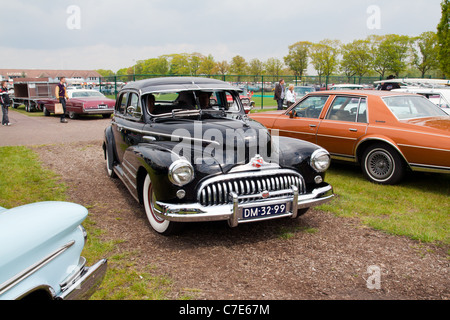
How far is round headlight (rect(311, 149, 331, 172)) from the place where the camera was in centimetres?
439

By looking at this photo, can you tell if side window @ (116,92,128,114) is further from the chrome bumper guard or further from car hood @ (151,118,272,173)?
the chrome bumper guard

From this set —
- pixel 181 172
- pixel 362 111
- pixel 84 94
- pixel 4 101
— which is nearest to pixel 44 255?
pixel 181 172

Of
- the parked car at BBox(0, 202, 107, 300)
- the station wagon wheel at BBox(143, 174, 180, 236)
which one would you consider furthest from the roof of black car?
the parked car at BBox(0, 202, 107, 300)

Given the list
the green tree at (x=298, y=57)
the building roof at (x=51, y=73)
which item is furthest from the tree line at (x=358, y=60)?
the building roof at (x=51, y=73)

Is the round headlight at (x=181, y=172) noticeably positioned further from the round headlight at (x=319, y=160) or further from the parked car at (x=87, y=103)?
the parked car at (x=87, y=103)

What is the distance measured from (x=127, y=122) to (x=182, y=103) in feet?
3.18

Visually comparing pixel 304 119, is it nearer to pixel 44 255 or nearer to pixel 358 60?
pixel 44 255

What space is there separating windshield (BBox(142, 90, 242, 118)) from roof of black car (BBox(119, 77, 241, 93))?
9 cm

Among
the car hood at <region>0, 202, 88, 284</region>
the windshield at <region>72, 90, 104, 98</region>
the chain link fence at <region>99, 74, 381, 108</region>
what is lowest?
the car hood at <region>0, 202, 88, 284</region>

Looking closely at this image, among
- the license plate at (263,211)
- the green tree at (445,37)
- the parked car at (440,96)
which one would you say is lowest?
the license plate at (263,211)

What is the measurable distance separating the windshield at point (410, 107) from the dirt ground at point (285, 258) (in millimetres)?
2648

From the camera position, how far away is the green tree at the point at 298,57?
76.1 meters
